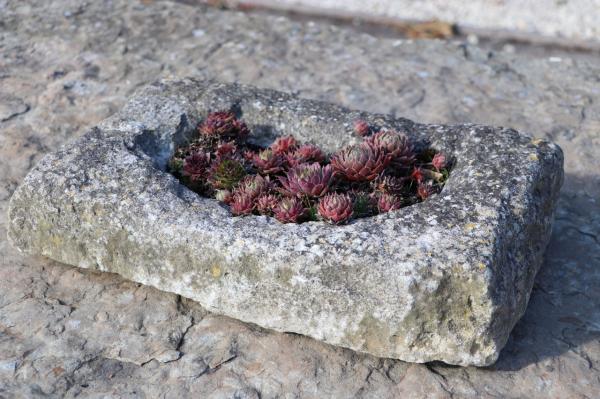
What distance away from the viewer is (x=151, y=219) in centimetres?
362

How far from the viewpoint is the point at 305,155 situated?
4055mm

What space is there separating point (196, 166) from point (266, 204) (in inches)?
20.1

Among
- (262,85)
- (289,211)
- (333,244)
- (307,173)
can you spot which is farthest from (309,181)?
(262,85)

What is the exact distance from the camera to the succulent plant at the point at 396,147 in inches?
157

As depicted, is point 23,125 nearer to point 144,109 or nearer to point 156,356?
point 144,109

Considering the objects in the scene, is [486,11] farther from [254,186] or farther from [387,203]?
[254,186]

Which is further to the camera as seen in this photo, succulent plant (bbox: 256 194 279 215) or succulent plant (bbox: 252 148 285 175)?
succulent plant (bbox: 252 148 285 175)

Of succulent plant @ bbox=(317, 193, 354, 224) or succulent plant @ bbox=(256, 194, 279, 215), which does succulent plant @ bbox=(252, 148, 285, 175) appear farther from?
succulent plant @ bbox=(317, 193, 354, 224)

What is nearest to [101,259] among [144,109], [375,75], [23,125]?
[144,109]

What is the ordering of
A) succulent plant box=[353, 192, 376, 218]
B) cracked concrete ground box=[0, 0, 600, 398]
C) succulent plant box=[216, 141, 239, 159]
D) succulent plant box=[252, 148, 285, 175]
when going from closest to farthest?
cracked concrete ground box=[0, 0, 600, 398], succulent plant box=[353, 192, 376, 218], succulent plant box=[252, 148, 285, 175], succulent plant box=[216, 141, 239, 159]

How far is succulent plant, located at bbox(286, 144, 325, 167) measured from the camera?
158 inches

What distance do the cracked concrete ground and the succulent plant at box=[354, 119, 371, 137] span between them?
1.16 meters

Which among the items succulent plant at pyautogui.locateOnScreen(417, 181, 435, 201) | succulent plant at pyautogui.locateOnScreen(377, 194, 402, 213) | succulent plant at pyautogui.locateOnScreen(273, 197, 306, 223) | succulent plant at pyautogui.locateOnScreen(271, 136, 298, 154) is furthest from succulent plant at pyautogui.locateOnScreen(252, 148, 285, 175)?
succulent plant at pyautogui.locateOnScreen(417, 181, 435, 201)

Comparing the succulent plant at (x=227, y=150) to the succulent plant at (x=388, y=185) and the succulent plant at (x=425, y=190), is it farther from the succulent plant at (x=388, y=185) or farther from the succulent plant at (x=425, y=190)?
the succulent plant at (x=425, y=190)
